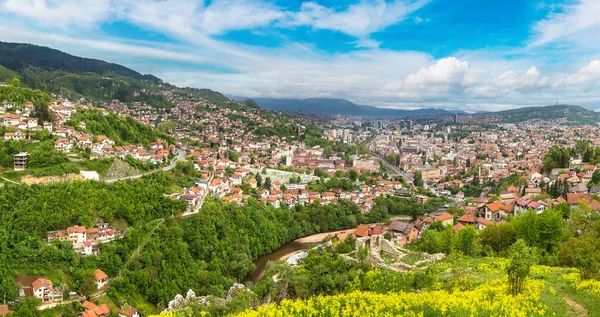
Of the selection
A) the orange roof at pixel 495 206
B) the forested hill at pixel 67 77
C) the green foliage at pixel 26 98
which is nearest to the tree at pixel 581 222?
the orange roof at pixel 495 206

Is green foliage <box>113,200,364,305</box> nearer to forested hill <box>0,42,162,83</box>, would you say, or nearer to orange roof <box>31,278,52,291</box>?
orange roof <box>31,278,52,291</box>

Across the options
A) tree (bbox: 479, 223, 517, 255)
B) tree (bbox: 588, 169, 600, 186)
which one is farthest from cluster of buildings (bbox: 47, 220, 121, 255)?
tree (bbox: 588, 169, 600, 186)

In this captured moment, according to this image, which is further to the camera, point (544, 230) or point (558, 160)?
point (558, 160)

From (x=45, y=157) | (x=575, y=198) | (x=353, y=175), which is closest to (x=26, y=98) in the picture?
(x=45, y=157)

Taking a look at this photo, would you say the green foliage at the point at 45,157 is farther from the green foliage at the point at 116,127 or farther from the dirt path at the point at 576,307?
the dirt path at the point at 576,307

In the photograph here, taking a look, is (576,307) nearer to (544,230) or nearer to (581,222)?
(544,230)

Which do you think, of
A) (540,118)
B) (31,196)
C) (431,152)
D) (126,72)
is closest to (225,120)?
(431,152)

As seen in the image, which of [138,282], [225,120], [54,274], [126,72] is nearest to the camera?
[54,274]

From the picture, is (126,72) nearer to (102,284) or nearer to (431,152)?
(431,152)
